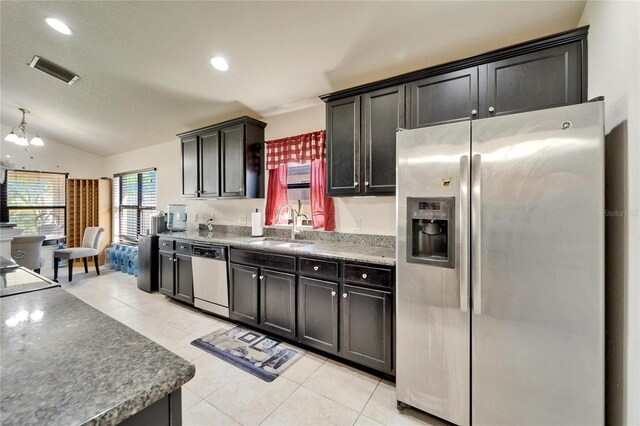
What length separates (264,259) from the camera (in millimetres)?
2682

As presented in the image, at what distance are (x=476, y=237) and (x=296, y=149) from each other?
2253mm

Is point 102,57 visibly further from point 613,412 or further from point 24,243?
point 613,412

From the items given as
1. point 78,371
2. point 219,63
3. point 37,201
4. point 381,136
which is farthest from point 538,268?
point 37,201

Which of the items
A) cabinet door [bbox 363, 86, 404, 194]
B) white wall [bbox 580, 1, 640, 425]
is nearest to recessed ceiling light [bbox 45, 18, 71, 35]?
cabinet door [bbox 363, 86, 404, 194]

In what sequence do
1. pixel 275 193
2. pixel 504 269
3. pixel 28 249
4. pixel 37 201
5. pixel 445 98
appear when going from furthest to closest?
pixel 37 201 → pixel 28 249 → pixel 275 193 → pixel 445 98 → pixel 504 269

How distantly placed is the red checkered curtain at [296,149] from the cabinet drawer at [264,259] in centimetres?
119

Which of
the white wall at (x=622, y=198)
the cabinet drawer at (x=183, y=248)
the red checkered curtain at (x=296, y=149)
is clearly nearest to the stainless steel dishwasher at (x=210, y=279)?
the cabinet drawer at (x=183, y=248)

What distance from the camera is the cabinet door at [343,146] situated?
2438 mm

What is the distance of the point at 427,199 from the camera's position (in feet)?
5.44

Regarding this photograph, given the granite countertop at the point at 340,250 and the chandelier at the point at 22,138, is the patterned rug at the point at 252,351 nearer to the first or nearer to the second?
the granite countertop at the point at 340,250

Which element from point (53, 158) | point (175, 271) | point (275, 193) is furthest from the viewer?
point (53, 158)

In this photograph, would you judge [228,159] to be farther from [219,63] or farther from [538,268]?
[538,268]

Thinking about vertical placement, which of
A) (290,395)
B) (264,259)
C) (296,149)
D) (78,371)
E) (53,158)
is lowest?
(290,395)

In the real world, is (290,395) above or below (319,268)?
below
